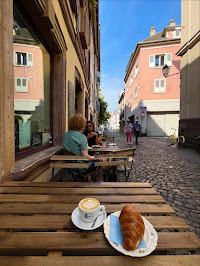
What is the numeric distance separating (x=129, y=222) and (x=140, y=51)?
20978 millimetres

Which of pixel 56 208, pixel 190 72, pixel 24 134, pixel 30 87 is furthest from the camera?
pixel 190 72

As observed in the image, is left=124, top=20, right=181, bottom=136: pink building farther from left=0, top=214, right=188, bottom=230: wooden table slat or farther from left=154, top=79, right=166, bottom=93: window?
left=0, top=214, right=188, bottom=230: wooden table slat

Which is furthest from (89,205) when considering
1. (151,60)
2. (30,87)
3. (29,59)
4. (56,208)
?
(151,60)

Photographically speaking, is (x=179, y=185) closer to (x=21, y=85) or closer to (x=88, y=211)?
(x=88, y=211)

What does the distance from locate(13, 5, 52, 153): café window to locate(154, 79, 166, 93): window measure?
17.6 metres

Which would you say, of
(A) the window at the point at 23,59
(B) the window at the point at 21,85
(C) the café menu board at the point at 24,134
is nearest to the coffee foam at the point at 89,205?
(C) the café menu board at the point at 24,134

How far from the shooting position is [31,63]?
2678mm

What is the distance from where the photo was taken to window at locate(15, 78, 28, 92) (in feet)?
7.35

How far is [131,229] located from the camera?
0.70m

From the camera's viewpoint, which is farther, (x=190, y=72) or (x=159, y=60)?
(x=159, y=60)

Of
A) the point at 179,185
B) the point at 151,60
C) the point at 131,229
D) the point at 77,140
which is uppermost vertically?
the point at 151,60

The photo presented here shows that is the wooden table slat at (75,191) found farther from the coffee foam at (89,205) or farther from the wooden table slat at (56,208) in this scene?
the coffee foam at (89,205)

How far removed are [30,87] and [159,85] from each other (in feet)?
60.8

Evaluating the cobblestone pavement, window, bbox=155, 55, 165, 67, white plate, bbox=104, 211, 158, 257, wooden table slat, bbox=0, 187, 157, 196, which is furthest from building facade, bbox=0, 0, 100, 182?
window, bbox=155, 55, 165, 67
